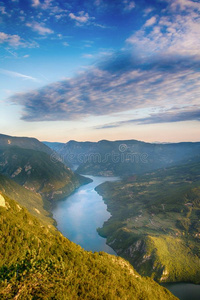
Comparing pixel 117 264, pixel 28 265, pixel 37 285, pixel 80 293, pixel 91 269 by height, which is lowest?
pixel 117 264

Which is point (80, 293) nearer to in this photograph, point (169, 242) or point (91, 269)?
point (91, 269)

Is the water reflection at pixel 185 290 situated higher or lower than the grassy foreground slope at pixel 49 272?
lower

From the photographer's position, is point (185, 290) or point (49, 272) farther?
point (185, 290)

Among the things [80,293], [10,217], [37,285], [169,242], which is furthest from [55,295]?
[169,242]

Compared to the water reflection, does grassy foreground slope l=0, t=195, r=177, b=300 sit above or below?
above

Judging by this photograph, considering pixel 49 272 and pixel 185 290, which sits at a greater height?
pixel 49 272

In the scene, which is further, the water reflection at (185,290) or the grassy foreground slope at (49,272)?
the water reflection at (185,290)

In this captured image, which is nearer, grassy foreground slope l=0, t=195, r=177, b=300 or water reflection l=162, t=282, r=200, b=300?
grassy foreground slope l=0, t=195, r=177, b=300

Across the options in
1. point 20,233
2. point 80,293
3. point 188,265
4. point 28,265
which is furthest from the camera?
point 188,265
